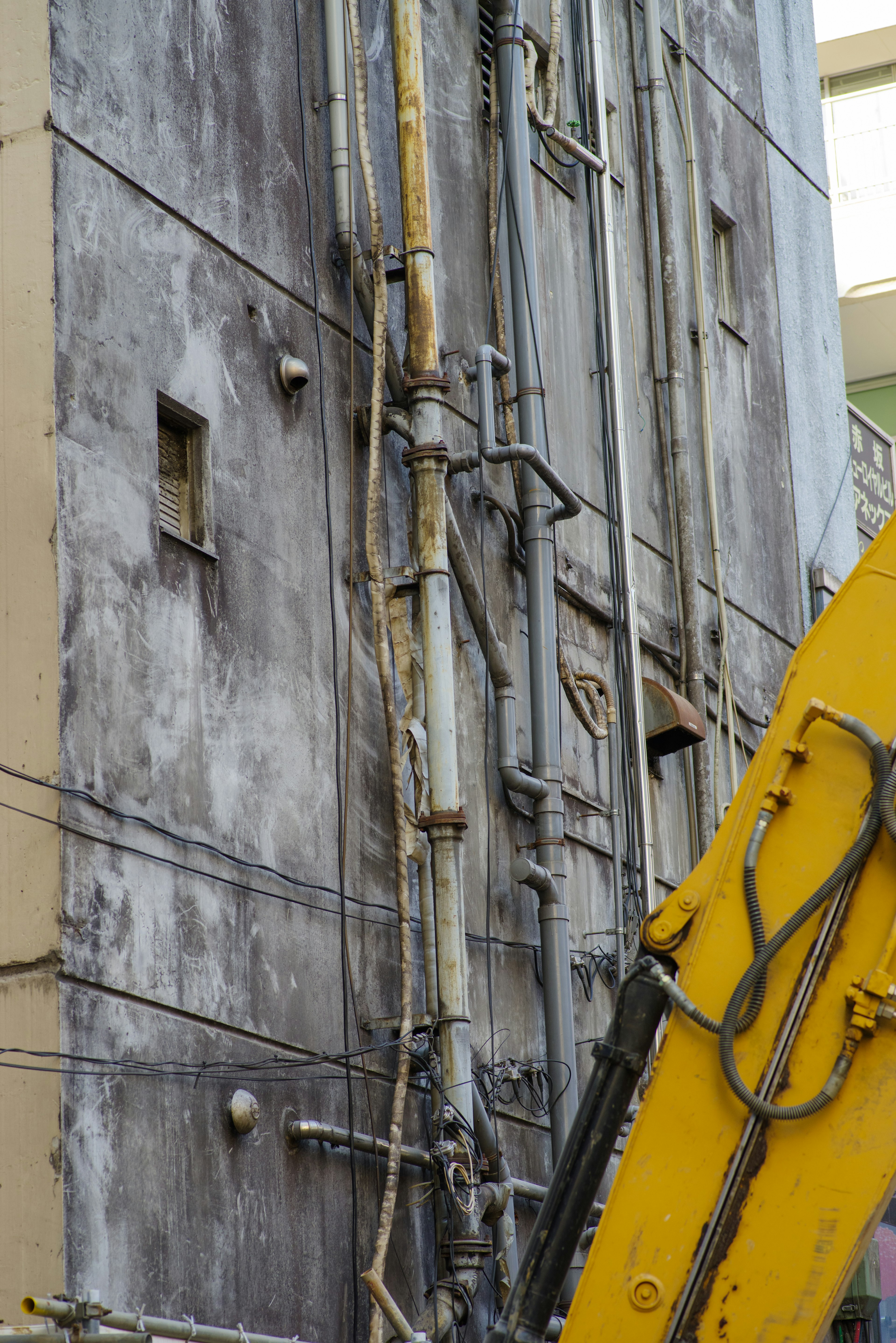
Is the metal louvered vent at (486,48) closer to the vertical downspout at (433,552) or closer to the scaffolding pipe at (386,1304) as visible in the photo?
the vertical downspout at (433,552)

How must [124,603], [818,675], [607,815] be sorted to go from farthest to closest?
[607,815]
[124,603]
[818,675]

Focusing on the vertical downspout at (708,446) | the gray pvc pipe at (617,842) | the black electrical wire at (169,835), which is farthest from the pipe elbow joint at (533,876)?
the vertical downspout at (708,446)

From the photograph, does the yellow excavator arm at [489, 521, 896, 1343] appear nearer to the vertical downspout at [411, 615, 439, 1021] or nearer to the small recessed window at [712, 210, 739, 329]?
the vertical downspout at [411, 615, 439, 1021]

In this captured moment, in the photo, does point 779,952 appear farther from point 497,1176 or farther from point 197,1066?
point 497,1176

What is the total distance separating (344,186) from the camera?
360 inches

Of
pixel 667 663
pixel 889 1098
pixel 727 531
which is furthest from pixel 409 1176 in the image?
pixel 727 531

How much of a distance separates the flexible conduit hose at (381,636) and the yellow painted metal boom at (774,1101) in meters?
2.98

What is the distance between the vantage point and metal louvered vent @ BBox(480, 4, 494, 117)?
436 inches

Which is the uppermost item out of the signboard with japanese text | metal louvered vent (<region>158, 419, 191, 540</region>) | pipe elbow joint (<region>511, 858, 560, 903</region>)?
the signboard with japanese text

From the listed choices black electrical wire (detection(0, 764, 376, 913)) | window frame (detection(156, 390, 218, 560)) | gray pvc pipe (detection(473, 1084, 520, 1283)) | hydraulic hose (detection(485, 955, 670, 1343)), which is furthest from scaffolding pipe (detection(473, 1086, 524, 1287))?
hydraulic hose (detection(485, 955, 670, 1343))

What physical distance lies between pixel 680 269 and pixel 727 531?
1.97m

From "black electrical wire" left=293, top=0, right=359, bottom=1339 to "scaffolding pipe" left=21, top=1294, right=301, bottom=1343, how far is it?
2.35 ft

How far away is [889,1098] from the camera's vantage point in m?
4.61

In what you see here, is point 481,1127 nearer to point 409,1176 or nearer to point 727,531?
point 409,1176
